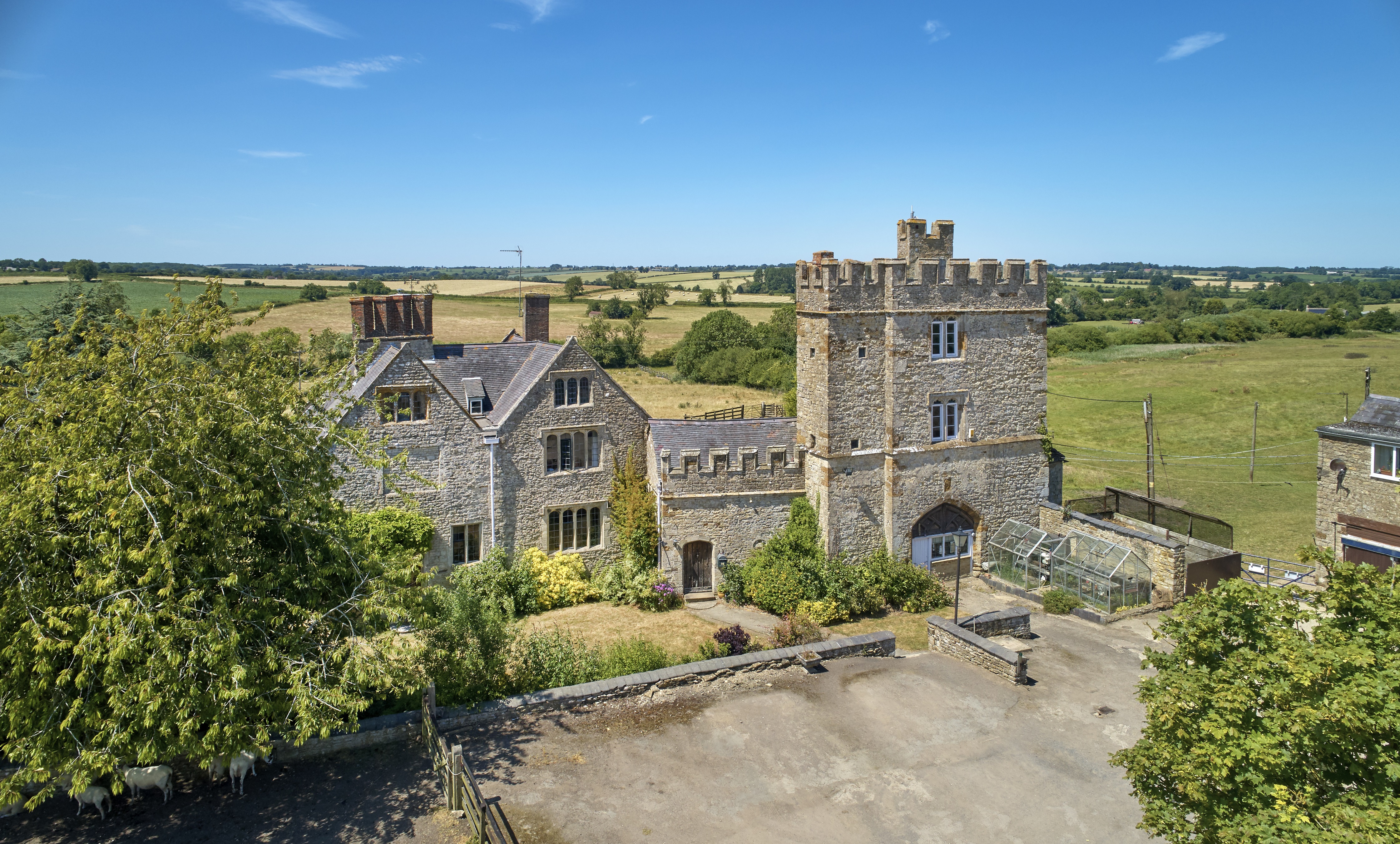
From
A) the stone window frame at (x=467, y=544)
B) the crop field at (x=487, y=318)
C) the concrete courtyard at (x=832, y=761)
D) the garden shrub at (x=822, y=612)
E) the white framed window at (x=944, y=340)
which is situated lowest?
the garden shrub at (x=822, y=612)

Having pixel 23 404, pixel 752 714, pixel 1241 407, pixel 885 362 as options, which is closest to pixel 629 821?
pixel 752 714

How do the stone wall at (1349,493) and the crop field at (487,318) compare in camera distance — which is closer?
the stone wall at (1349,493)

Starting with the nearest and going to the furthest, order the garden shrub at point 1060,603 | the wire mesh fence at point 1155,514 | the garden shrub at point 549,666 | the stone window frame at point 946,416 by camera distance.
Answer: the garden shrub at point 549,666
the garden shrub at point 1060,603
the stone window frame at point 946,416
the wire mesh fence at point 1155,514

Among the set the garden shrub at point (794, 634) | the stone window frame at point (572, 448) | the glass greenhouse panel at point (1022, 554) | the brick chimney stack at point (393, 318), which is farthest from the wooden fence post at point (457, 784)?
the glass greenhouse panel at point (1022, 554)

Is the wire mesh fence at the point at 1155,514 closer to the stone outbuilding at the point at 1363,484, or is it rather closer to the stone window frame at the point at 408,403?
the stone outbuilding at the point at 1363,484

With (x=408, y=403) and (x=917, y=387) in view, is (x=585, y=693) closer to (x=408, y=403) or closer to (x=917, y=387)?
(x=408, y=403)
